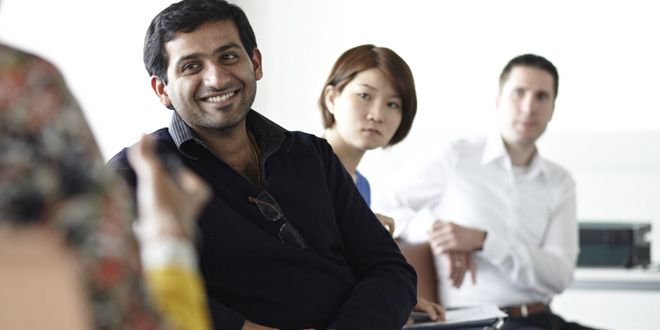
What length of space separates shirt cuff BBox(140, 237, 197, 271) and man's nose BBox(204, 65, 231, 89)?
1.15m

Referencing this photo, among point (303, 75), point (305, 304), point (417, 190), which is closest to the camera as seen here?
point (305, 304)

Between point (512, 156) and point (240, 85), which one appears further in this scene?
point (512, 156)

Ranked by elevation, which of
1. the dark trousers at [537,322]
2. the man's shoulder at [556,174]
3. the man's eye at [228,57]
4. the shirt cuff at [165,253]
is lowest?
the dark trousers at [537,322]

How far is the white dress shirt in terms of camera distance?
3258 mm

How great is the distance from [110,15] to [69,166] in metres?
3.31

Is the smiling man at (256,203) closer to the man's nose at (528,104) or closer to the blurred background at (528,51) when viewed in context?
the man's nose at (528,104)

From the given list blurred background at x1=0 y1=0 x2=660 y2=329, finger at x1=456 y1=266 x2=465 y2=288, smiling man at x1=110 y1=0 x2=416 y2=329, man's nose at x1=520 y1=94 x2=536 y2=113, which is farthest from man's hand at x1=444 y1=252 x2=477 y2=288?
blurred background at x1=0 y1=0 x2=660 y2=329

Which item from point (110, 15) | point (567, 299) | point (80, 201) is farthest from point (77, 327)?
A: point (567, 299)

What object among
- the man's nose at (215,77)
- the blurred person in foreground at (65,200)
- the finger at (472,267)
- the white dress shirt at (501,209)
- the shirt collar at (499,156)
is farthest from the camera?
the shirt collar at (499,156)

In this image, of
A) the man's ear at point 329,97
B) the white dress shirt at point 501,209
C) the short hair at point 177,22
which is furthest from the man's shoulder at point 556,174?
the short hair at point 177,22

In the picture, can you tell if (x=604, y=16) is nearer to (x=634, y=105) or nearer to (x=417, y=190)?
(x=634, y=105)

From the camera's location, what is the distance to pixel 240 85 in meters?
2.09

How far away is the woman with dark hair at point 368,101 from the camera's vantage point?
2871 mm

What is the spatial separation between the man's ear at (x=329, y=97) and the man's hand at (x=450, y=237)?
47 cm
